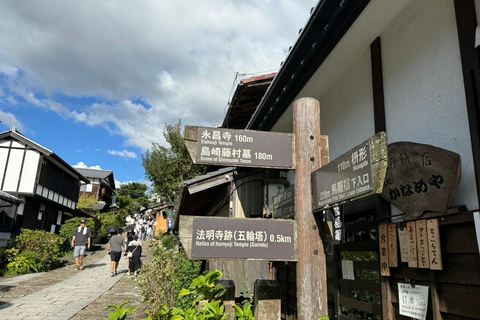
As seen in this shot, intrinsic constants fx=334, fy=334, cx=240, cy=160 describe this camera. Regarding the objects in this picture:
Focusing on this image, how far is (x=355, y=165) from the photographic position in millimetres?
2293

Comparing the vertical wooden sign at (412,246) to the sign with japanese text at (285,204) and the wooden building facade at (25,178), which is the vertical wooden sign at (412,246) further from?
the wooden building facade at (25,178)

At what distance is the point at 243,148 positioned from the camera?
2.99m

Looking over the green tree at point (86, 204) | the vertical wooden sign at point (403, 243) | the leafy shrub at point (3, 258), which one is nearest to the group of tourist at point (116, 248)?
the leafy shrub at point (3, 258)

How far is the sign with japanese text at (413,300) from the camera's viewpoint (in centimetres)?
279

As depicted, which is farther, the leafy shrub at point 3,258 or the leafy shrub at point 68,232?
the leafy shrub at point 68,232

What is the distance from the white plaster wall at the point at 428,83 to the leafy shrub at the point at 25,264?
1446 centimetres

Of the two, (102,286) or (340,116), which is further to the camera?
(102,286)

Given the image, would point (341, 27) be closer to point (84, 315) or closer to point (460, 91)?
point (460, 91)

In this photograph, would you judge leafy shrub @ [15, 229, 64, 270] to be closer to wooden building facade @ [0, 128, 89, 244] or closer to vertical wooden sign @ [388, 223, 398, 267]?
wooden building facade @ [0, 128, 89, 244]

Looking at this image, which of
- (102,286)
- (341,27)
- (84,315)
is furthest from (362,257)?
(102,286)

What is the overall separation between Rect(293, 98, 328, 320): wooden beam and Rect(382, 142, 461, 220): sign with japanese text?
0.78 meters

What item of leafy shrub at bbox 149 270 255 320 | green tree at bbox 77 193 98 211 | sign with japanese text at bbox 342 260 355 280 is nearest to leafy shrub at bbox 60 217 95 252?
green tree at bbox 77 193 98 211

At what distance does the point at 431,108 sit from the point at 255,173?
4.71m

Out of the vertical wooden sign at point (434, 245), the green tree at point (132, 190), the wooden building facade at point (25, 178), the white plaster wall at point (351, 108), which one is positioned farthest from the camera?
the green tree at point (132, 190)
